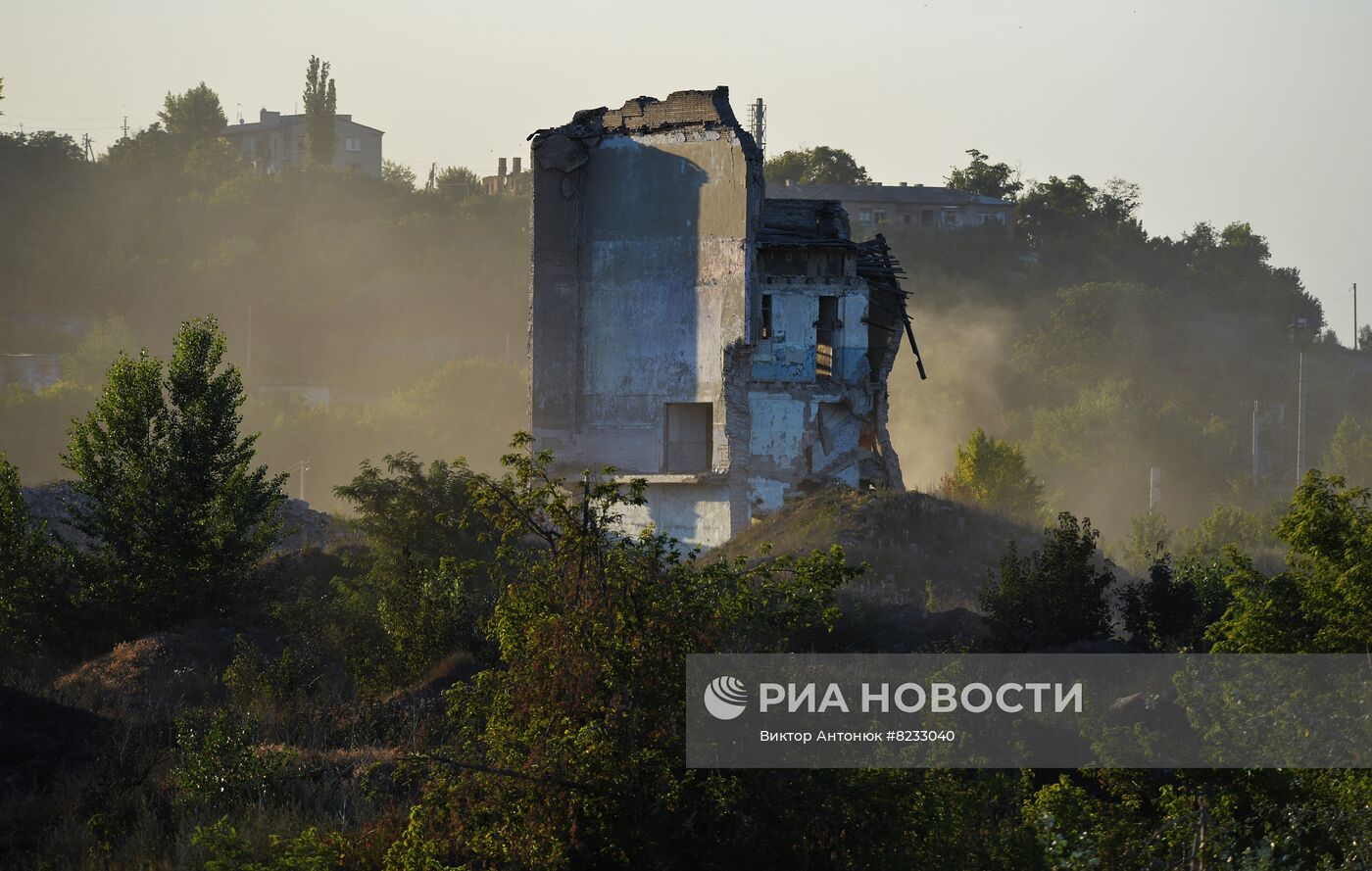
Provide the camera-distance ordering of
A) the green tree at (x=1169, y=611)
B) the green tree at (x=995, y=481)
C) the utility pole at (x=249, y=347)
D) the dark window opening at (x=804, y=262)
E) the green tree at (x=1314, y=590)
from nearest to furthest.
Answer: the green tree at (x=1314, y=590) → the green tree at (x=1169, y=611) → the dark window opening at (x=804, y=262) → the green tree at (x=995, y=481) → the utility pole at (x=249, y=347)

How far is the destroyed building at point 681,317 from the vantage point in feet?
90.1

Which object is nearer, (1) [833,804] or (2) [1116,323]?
(1) [833,804]

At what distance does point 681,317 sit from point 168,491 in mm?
11391

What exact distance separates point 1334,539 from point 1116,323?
60.0m

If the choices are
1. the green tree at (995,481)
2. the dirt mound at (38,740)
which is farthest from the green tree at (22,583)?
the green tree at (995,481)

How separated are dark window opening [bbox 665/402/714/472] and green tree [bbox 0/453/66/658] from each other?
12.2 m

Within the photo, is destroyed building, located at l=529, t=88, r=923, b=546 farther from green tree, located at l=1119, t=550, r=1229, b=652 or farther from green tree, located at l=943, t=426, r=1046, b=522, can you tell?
green tree, located at l=943, t=426, r=1046, b=522

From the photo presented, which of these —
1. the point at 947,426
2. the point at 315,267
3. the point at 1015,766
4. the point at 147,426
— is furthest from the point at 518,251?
the point at 1015,766

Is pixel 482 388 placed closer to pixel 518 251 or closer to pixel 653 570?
pixel 518 251

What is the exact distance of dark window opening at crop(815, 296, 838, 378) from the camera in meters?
28.3

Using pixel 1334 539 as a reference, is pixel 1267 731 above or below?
below

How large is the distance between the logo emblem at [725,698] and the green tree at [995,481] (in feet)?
100

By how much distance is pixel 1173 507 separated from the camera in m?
60.1

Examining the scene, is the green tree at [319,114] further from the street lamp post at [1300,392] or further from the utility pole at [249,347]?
the street lamp post at [1300,392]
